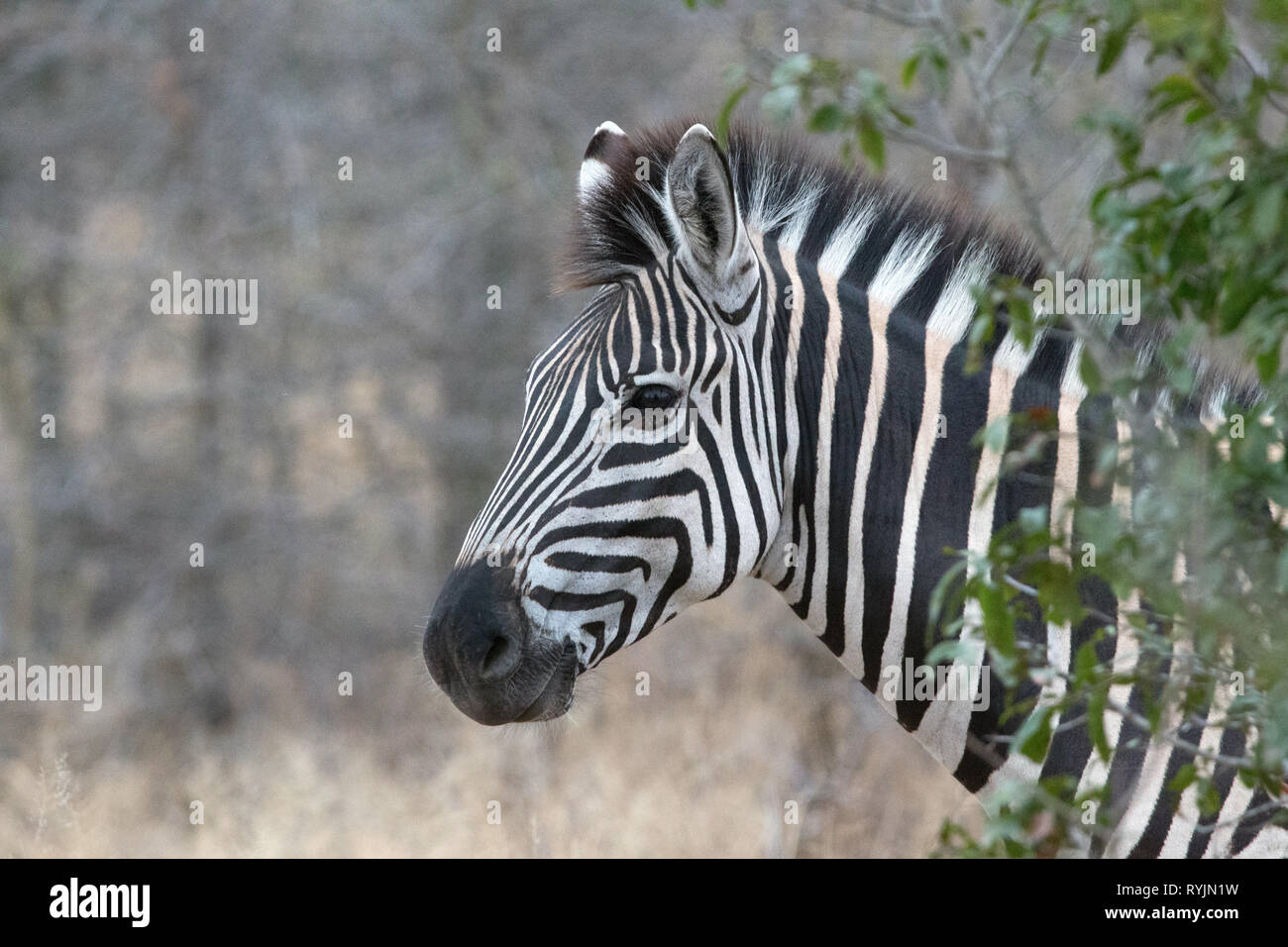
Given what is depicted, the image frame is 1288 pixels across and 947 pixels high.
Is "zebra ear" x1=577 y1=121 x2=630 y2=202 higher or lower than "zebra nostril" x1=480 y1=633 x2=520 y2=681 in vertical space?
higher

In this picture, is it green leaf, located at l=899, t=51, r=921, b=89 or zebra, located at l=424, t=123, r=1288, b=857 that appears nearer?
green leaf, located at l=899, t=51, r=921, b=89

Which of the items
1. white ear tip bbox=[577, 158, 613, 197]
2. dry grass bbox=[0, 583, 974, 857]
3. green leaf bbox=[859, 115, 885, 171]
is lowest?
dry grass bbox=[0, 583, 974, 857]

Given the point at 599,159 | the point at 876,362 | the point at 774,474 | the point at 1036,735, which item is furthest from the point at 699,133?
the point at 1036,735

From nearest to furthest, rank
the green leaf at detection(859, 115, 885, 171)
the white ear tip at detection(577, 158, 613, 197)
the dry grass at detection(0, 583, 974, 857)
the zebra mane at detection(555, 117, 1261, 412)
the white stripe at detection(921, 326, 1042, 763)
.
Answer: the green leaf at detection(859, 115, 885, 171)
the white stripe at detection(921, 326, 1042, 763)
the zebra mane at detection(555, 117, 1261, 412)
the white ear tip at detection(577, 158, 613, 197)
the dry grass at detection(0, 583, 974, 857)

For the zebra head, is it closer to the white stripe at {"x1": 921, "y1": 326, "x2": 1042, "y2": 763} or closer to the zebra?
the zebra

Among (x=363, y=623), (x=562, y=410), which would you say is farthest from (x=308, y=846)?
(x=562, y=410)

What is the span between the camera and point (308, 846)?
23.1 feet

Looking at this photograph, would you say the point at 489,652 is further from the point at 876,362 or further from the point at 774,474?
the point at 876,362

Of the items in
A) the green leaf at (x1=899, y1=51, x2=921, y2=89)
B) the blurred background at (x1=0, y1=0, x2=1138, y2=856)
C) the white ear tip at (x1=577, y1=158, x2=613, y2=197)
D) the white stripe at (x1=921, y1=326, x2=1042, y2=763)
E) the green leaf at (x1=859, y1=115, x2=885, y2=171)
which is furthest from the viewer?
the blurred background at (x1=0, y1=0, x2=1138, y2=856)

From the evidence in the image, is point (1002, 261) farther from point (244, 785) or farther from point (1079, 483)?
point (244, 785)

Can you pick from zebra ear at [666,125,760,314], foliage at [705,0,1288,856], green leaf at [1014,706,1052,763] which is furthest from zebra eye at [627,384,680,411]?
green leaf at [1014,706,1052,763]

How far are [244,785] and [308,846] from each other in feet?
3.92

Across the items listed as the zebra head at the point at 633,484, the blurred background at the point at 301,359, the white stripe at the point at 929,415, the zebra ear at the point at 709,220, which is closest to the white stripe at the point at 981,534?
the white stripe at the point at 929,415

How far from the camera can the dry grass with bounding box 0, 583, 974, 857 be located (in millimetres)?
6641
